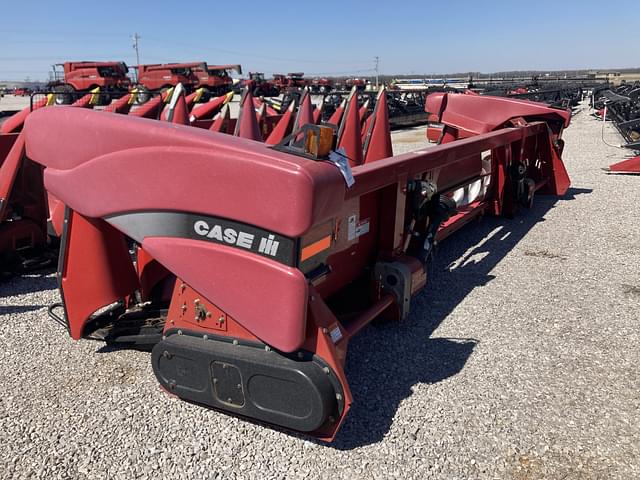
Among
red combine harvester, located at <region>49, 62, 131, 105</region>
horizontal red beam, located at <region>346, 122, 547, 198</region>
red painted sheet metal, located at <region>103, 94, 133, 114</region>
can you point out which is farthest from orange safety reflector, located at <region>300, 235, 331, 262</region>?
red combine harvester, located at <region>49, 62, 131, 105</region>

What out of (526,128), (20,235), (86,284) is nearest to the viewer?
(86,284)

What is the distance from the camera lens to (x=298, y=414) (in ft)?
7.07

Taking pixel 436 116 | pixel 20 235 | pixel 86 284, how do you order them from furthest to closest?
pixel 436 116
pixel 20 235
pixel 86 284

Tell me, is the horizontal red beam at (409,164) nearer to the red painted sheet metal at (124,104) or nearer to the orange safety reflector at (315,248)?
the orange safety reflector at (315,248)

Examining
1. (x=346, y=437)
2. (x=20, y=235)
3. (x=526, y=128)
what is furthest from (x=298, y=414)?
(x=526, y=128)

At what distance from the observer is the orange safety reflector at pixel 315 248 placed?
204 cm

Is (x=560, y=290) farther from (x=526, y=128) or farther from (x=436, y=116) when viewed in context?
(x=436, y=116)

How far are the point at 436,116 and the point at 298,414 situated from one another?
17.1ft

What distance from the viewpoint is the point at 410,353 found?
2.97 m

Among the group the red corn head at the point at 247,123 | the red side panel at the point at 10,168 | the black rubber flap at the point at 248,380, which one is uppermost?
the red corn head at the point at 247,123

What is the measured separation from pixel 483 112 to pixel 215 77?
2381 centimetres


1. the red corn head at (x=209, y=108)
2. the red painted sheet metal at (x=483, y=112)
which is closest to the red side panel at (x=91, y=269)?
the red corn head at (x=209, y=108)

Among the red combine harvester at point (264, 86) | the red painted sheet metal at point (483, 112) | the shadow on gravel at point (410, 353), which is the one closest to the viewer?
the shadow on gravel at point (410, 353)

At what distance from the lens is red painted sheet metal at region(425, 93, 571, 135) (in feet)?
20.1
